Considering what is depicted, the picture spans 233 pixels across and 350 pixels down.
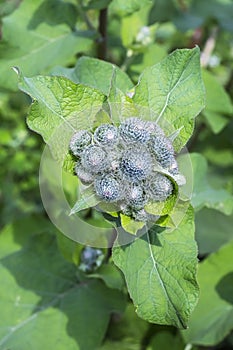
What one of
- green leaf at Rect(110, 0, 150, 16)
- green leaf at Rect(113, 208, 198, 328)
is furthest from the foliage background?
green leaf at Rect(113, 208, 198, 328)

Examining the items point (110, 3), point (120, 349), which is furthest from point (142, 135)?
point (120, 349)

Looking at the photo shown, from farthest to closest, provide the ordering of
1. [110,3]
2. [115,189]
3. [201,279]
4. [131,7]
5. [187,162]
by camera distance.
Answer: [201,279] → [110,3] → [131,7] → [187,162] → [115,189]

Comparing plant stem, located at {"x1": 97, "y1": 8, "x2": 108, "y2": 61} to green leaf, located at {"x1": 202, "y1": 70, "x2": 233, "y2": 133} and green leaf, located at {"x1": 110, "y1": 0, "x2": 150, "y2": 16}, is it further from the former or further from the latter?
green leaf, located at {"x1": 202, "y1": 70, "x2": 233, "y2": 133}

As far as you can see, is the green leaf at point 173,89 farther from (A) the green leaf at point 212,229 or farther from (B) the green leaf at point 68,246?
(A) the green leaf at point 212,229

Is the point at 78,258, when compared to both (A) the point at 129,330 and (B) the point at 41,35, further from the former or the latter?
(B) the point at 41,35

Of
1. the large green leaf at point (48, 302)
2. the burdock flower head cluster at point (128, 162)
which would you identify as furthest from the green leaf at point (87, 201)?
the large green leaf at point (48, 302)

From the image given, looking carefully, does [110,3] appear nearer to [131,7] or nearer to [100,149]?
[131,7]

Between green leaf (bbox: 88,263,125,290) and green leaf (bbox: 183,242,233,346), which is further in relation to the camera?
green leaf (bbox: 183,242,233,346)
